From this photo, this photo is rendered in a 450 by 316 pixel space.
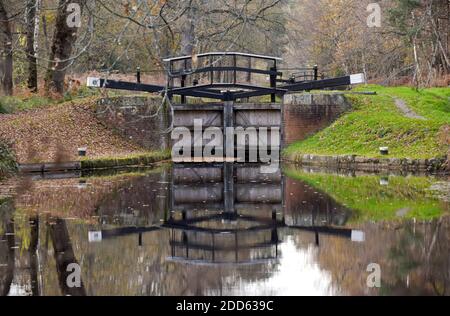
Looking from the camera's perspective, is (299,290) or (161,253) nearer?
(299,290)

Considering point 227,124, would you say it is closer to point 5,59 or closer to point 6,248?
point 5,59

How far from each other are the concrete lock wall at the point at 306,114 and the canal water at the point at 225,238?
8063mm

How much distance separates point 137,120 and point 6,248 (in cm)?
1619

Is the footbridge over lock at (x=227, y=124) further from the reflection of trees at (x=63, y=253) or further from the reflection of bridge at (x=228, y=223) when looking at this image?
the reflection of trees at (x=63, y=253)

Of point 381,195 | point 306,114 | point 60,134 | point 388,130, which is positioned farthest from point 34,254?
point 306,114

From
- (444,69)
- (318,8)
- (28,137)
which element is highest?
(318,8)

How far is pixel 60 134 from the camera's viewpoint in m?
24.2

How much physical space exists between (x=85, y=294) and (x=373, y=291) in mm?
2809

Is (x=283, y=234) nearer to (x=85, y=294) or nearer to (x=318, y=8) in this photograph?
(x=85, y=294)

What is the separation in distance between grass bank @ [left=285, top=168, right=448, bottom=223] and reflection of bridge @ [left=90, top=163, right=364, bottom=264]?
30.3 inches

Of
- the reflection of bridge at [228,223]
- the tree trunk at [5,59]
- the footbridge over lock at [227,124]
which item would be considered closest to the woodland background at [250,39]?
the tree trunk at [5,59]

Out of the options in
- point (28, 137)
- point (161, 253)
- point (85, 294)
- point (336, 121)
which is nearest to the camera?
point (85, 294)
